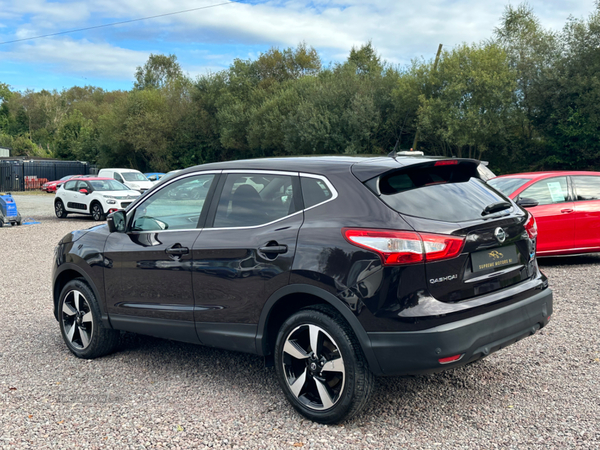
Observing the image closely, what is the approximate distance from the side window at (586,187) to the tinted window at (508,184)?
0.79 meters

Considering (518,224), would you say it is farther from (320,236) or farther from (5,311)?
(5,311)

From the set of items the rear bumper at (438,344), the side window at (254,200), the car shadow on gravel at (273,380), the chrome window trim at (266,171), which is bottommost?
the car shadow on gravel at (273,380)

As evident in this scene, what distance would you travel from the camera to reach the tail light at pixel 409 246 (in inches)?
126

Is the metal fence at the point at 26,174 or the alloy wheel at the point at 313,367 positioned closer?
the alloy wheel at the point at 313,367

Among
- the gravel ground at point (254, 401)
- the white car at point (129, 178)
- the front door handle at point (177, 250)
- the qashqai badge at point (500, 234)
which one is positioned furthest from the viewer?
the white car at point (129, 178)

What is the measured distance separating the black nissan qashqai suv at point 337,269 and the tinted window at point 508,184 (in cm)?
508

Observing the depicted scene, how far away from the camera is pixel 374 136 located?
139 ft

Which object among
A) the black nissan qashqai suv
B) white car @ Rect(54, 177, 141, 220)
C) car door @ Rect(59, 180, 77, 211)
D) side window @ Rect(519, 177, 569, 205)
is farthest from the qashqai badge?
car door @ Rect(59, 180, 77, 211)

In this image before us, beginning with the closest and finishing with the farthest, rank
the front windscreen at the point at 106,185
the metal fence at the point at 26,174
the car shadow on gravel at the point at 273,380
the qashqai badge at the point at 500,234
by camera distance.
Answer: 1. the qashqai badge at the point at 500,234
2. the car shadow on gravel at the point at 273,380
3. the front windscreen at the point at 106,185
4. the metal fence at the point at 26,174

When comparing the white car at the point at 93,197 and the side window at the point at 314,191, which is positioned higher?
the side window at the point at 314,191

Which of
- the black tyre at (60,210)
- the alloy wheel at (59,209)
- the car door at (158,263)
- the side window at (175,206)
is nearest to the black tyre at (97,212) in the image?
the black tyre at (60,210)

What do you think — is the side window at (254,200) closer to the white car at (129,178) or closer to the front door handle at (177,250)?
the front door handle at (177,250)

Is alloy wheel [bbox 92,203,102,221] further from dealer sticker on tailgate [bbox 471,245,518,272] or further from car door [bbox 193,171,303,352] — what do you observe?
dealer sticker on tailgate [bbox 471,245,518,272]

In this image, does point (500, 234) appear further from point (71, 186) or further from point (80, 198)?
point (71, 186)
